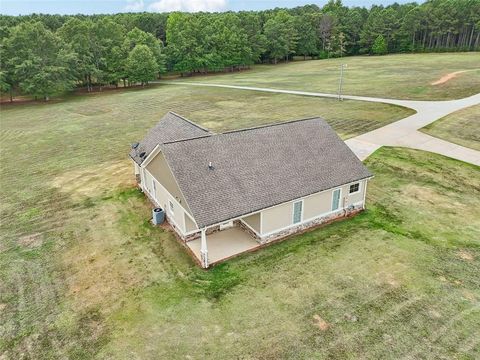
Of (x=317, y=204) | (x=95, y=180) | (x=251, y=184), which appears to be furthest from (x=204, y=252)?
(x=95, y=180)

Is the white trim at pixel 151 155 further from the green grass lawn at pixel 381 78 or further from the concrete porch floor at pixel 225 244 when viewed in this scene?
the green grass lawn at pixel 381 78

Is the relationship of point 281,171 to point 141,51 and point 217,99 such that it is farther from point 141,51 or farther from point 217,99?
point 141,51

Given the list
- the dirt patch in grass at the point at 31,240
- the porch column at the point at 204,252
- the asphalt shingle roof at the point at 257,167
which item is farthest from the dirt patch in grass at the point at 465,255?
the dirt patch in grass at the point at 31,240

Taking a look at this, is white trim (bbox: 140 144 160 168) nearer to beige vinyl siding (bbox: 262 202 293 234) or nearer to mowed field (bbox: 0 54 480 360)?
mowed field (bbox: 0 54 480 360)

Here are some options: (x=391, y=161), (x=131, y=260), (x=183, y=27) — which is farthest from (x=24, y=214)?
(x=183, y=27)

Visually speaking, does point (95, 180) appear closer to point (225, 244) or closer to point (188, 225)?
point (188, 225)

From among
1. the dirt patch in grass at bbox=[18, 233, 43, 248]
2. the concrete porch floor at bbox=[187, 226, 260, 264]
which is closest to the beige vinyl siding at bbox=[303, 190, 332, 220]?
the concrete porch floor at bbox=[187, 226, 260, 264]
